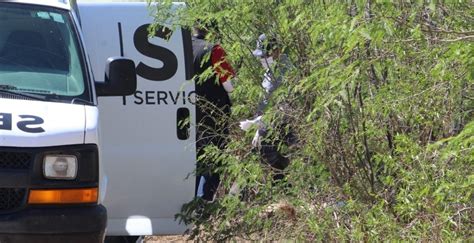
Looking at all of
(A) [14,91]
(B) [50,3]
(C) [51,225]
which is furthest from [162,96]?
(C) [51,225]

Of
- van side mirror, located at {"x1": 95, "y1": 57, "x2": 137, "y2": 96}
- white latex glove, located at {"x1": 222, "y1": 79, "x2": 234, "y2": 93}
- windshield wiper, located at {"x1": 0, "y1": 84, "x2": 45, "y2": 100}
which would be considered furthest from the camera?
white latex glove, located at {"x1": 222, "y1": 79, "x2": 234, "y2": 93}

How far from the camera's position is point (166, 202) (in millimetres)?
6668

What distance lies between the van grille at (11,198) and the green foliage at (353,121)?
5.41 feet

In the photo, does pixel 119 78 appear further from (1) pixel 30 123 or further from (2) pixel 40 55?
(1) pixel 30 123

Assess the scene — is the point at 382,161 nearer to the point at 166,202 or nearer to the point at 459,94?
the point at 459,94

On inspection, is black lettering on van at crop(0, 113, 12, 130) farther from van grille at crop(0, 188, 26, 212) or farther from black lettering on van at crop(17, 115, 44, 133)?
van grille at crop(0, 188, 26, 212)

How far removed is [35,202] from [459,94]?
238cm

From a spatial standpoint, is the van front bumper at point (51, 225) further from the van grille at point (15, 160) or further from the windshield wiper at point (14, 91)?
the windshield wiper at point (14, 91)

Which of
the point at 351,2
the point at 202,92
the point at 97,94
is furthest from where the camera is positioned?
the point at 202,92

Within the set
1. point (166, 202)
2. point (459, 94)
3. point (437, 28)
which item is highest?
point (437, 28)

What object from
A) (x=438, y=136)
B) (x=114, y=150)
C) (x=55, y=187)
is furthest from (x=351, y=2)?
(x=114, y=150)

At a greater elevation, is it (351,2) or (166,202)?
(351,2)

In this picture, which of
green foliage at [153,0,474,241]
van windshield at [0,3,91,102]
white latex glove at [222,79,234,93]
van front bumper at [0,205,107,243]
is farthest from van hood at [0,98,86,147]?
white latex glove at [222,79,234,93]

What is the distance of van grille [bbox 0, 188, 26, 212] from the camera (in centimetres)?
484
